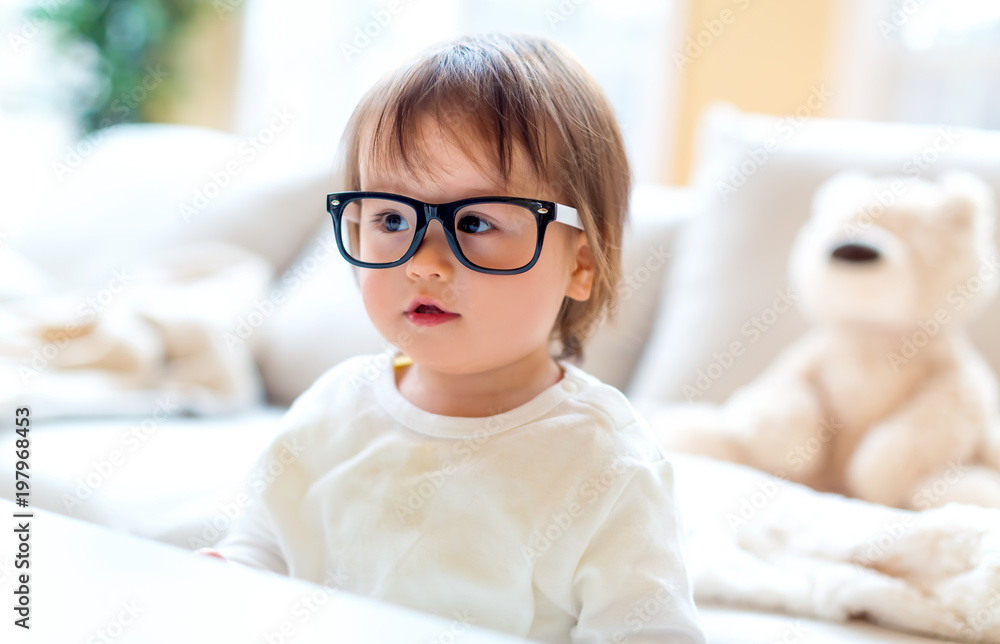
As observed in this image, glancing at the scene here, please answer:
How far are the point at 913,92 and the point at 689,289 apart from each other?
177cm

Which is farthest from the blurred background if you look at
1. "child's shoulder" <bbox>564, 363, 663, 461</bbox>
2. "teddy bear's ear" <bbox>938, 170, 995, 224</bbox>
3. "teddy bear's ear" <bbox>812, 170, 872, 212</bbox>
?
"child's shoulder" <bbox>564, 363, 663, 461</bbox>

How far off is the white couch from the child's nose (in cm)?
36

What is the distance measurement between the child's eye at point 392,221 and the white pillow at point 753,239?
0.77m

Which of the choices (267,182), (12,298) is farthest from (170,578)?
(267,182)

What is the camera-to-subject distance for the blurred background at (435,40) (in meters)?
2.76

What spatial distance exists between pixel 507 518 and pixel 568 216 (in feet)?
0.92

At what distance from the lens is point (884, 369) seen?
1.29 metres

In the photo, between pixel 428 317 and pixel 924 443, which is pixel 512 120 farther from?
pixel 924 443

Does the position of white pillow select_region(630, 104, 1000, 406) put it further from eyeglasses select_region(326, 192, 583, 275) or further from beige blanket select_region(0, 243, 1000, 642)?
eyeglasses select_region(326, 192, 583, 275)

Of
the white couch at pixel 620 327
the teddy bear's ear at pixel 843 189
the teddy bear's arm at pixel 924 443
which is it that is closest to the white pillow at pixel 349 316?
the white couch at pixel 620 327

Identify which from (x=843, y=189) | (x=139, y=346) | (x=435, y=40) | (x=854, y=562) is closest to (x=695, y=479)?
(x=854, y=562)

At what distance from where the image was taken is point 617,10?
320cm

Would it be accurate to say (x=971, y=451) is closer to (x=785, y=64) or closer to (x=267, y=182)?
(x=267, y=182)

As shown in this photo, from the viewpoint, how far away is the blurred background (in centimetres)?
276
